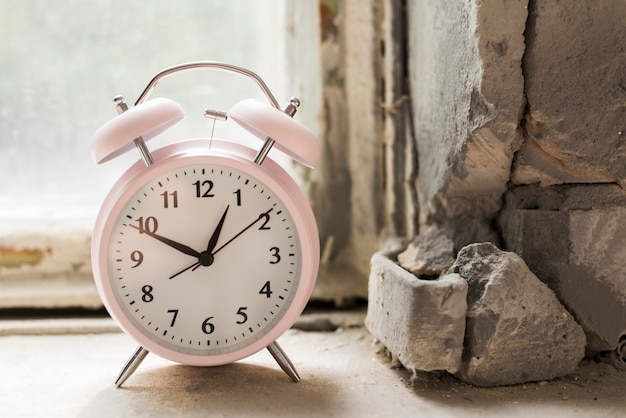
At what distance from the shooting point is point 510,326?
1.05 m

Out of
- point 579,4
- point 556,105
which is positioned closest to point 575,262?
point 556,105

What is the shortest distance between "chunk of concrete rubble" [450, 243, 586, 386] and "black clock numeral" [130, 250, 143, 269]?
458 millimetres

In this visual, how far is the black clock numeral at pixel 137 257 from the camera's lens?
1052mm

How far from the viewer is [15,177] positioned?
158 centimetres

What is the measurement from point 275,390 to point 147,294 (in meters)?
0.23

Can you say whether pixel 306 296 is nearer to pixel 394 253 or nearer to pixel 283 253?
pixel 283 253

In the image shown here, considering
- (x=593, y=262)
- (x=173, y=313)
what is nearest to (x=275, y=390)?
(x=173, y=313)

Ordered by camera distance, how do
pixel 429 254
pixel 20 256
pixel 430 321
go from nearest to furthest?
pixel 430 321
pixel 429 254
pixel 20 256

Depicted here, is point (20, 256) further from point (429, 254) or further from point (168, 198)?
point (429, 254)

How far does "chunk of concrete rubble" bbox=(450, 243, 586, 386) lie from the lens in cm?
105

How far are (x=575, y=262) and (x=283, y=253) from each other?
1.45 ft

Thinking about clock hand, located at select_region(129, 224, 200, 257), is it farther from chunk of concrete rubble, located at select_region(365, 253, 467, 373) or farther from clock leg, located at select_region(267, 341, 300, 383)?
chunk of concrete rubble, located at select_region(365, 253, 467, 373)

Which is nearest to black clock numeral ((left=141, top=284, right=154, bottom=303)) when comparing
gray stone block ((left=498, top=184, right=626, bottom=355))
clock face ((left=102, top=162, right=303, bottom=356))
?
clock face ((left=102, top=162, right=303, bottom=356))

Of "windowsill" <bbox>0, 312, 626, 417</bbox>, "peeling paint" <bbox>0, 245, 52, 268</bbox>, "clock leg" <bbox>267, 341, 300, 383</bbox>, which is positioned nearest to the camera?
"windowsill" <bbox>0, 312, 626, 417</bbox>
